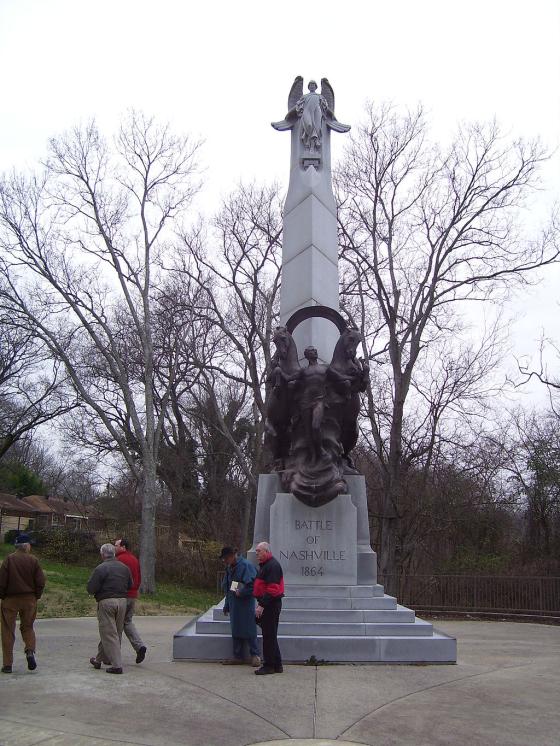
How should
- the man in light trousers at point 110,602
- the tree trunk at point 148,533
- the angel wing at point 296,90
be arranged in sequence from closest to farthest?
the man in light trousers at point 110,602
the angel wing at point 296,90
the tree trunk at point 148,533

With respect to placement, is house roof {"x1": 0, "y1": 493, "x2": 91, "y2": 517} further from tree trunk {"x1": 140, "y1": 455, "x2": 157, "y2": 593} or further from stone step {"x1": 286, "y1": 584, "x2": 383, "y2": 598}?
stone step {"x1": 286, "y1": 584, "x2": 383, "y2": 598}

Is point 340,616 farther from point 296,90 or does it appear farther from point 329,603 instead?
point 296,90

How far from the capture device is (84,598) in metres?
18.8

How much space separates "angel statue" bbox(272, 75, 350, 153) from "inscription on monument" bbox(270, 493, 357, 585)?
6.90 metres

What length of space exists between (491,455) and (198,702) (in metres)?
21.6

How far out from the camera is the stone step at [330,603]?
9.32 meters

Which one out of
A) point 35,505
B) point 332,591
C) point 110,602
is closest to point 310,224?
point 332,591

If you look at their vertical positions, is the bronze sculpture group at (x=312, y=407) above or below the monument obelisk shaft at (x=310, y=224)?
below

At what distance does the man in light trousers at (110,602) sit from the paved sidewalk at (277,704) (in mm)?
206

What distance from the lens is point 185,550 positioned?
30.8m

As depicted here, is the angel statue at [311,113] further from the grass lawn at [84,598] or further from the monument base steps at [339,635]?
the grass lawn at [84,598]

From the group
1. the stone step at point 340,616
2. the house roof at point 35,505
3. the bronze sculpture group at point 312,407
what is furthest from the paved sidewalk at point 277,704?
the house roof at point 35,505

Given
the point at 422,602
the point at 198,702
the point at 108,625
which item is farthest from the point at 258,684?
the point at 422,602

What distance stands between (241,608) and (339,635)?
4.58ft
